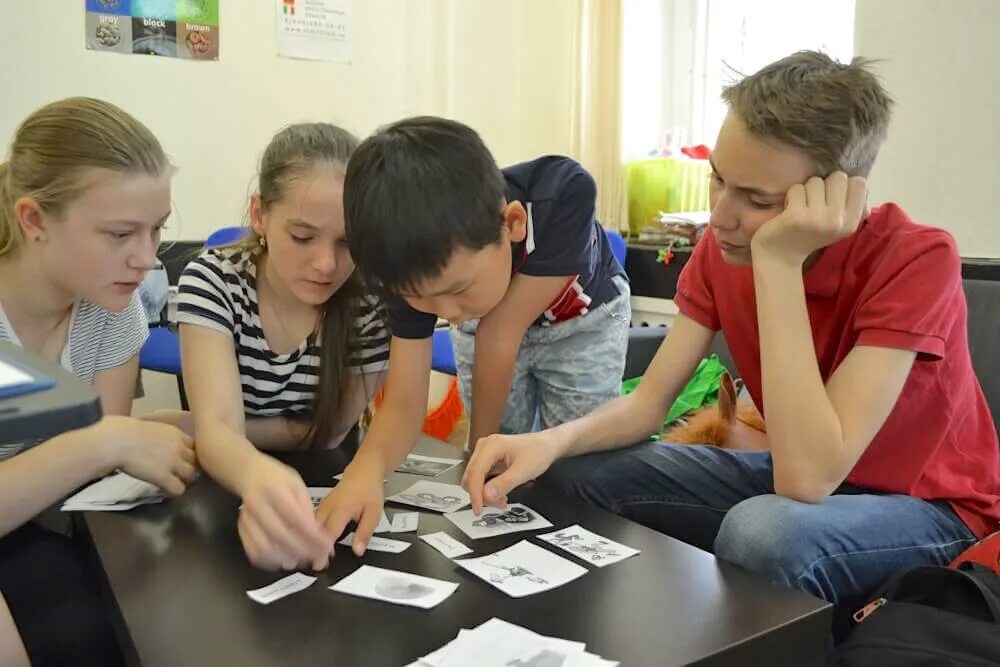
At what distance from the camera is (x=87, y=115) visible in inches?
55.9

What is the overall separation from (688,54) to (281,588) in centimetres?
301

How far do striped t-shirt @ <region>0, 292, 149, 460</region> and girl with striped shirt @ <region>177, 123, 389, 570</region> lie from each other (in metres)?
0.21

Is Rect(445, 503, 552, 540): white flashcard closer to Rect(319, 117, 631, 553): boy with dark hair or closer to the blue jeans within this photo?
Rect(319, 117, 631, 553): boy with dark hair

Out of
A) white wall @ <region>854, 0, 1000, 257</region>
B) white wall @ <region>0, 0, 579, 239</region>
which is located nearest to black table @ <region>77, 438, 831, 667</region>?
white wall @ <region>854, 0, 1000, 257</region>

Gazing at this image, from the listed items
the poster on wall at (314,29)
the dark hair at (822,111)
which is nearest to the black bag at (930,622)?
the dark hair at (822,111)

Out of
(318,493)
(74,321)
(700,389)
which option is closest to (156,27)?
(74,321)

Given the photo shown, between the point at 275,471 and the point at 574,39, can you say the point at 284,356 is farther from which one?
the point at 574,39

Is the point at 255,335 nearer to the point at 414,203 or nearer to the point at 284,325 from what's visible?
the point at 284,325

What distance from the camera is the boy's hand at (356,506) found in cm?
102

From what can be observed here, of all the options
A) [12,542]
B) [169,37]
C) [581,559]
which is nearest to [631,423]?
[581,559]

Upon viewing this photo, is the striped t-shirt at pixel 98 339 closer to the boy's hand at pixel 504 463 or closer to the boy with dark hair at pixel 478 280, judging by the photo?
the boy with dark hair at pixel 478 280

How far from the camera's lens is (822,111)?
116cm

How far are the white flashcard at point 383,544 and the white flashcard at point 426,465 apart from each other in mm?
299

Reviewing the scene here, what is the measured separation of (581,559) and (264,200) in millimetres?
829
